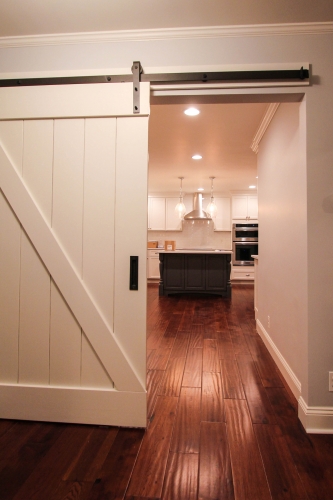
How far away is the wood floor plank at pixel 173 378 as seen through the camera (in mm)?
2357

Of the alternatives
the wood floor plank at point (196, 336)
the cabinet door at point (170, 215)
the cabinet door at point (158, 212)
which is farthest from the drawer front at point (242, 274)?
the wood floor plank at point (196, 336)

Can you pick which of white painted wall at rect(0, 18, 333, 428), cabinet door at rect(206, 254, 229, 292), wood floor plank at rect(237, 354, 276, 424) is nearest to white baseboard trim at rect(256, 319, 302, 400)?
wood floor plank at rect(237, 354, 276, 424)

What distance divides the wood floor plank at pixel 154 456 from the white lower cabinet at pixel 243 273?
6269mm

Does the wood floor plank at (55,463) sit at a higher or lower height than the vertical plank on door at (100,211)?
lower

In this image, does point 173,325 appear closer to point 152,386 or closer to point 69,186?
point 152,386

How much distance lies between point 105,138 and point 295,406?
7.35 ft

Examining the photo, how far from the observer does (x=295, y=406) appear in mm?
2129

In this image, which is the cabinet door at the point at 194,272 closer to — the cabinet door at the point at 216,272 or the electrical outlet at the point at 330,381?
the cabinet door at the point at 216,272

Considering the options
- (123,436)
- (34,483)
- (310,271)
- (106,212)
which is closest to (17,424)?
(34,483)

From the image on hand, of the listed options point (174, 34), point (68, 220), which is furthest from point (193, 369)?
point (174, 34)

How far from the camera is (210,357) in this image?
3049 millimetres

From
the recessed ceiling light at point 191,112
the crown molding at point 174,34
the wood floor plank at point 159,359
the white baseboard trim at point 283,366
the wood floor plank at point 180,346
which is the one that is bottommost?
the wood floor plank at point 159,359

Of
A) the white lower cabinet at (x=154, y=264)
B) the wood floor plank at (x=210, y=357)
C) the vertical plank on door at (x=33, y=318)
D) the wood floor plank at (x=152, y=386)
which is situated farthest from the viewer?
the white lower cabinet at (x=154, y=264)

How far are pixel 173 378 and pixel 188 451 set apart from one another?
920mm
